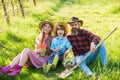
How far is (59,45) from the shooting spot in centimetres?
697

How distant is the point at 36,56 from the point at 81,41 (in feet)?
3.15

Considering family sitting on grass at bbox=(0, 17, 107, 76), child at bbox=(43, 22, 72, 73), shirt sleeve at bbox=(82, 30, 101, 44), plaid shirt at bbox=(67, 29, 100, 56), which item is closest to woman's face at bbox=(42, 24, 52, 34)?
family sitting on grass at bbox=(0, 17, 107, 76)

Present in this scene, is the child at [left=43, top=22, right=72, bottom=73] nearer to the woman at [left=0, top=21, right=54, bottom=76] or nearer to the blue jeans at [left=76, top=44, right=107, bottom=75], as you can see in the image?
the woman at [left=0, top=21, right=54, bottom=76]

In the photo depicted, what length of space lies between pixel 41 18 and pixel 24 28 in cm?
330

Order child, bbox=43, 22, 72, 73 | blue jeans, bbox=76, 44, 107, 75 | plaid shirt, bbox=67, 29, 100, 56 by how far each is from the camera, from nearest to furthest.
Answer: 1. blue jeans, bbox=76, 44, 107, 75
2. plaid shirt, bbox=67, 29, 100, 56
3. child, bbox=43, 22, 72, 73

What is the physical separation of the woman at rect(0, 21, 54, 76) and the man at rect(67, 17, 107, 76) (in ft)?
1.75

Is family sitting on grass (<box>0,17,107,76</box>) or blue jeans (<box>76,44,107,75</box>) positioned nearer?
blue jeans (<box>76,44,107,75</box>)

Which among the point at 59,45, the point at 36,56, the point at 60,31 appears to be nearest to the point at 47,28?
the point at 60,31

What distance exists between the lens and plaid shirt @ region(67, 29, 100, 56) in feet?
21.8

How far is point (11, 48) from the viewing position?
806 cm

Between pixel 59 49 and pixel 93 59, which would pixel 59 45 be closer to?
Result: pixel 59 49

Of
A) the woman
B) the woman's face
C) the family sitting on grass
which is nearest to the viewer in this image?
the woman

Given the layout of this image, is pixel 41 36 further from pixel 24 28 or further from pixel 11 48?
pixel 24 28

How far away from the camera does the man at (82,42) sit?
21.2 feet
